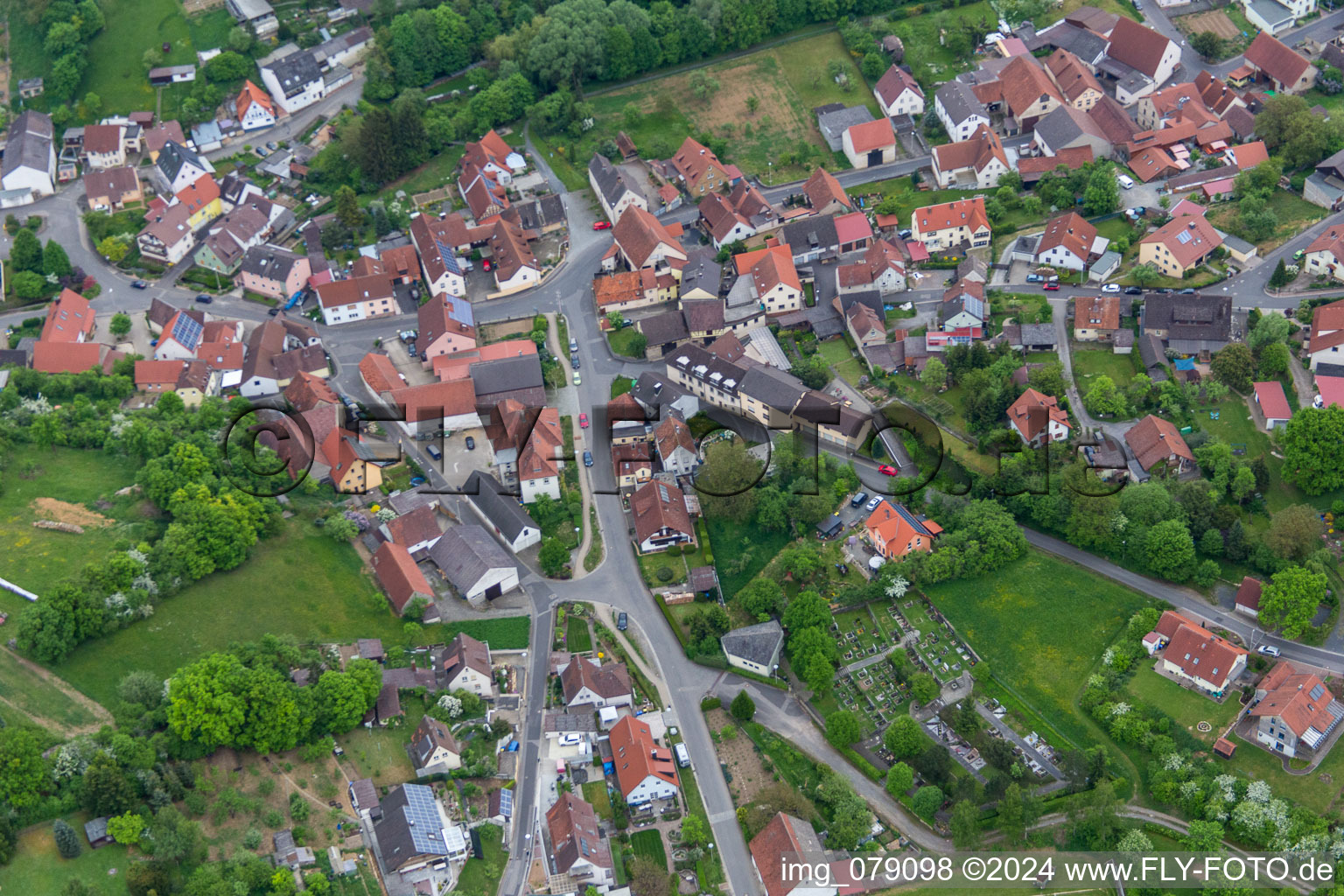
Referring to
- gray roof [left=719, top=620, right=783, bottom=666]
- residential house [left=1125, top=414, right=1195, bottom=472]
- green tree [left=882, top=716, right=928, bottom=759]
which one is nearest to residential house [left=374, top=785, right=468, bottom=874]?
gray roof [left=719, top=620, right=783, bottom=666]

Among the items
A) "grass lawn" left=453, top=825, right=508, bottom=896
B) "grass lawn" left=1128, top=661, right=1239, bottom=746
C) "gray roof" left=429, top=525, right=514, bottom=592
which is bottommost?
"grass lawn" left=1128, top=661, right=1239, bottom=746

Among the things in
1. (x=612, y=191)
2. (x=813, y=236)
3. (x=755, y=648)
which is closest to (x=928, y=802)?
(x=755, y=648)

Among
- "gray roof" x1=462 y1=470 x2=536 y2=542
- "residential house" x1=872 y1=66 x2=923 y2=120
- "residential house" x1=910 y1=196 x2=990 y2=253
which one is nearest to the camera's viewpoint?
"gray roof" x1=462 y1=470 x2=536 y2=542

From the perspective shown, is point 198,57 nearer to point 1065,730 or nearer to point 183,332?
point 183,332

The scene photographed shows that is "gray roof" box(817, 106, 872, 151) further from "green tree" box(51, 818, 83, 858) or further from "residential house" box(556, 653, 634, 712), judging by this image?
"green tree" box(51, 818, 83, 858)

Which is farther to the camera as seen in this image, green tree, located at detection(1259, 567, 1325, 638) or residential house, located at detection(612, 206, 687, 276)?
residential house, located at detection(612, 206, 687, 276)

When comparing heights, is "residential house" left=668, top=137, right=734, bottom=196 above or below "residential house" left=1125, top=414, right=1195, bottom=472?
above

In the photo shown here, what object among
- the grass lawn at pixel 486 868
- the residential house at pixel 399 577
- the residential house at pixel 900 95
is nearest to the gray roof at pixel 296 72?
the residential house at pixel 900 95

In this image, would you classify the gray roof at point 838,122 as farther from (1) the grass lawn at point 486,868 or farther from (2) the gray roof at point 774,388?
(1) the grass lawn at point 486,868
